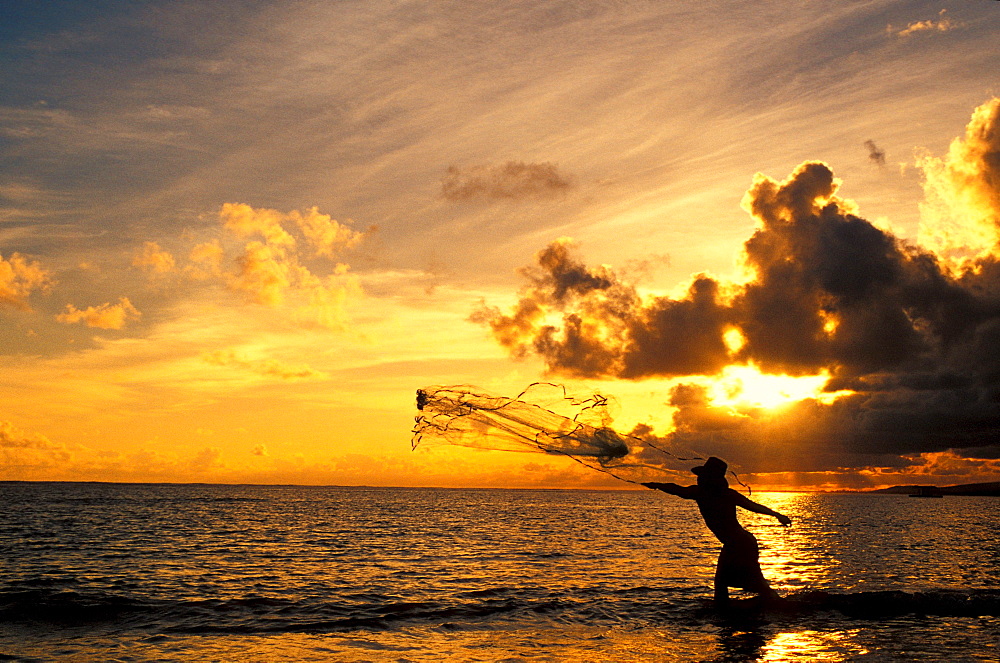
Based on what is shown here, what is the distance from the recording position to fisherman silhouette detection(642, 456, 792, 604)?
2381cm

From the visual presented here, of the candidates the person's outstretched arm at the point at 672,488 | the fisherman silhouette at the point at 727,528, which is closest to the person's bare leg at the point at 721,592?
the fisherman silhouette at the point at 727,528

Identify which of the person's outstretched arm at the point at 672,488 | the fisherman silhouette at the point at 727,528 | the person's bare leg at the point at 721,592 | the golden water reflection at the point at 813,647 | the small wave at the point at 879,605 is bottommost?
the small wave at the point at 879,605

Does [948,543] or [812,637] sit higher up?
[812,637]

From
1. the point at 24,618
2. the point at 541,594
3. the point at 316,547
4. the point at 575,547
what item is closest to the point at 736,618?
the point at 541,594

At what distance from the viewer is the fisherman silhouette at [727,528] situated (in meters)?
23.8

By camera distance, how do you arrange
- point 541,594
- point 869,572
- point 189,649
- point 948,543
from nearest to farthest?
point 189,649 < point 541,594 < point 869,572 < point 948,543

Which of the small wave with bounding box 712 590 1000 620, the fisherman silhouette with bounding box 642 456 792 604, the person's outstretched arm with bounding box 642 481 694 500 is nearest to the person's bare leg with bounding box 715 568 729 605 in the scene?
the fisherman silhouette with bounding box 642 456 792 604

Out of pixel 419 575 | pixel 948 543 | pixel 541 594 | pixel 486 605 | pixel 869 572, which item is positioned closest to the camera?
pixel 486 605

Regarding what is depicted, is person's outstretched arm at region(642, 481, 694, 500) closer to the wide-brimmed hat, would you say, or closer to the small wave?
the wide-brimmed hat

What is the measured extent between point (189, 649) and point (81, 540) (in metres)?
43.5

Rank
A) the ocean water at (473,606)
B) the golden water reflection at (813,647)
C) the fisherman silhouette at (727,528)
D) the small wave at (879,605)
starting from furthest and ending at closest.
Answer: the small wave at (879,605)
the fisherman silhouette at (727,528)
the ocean water at (473,606)
the golden water reflection at (813,647)

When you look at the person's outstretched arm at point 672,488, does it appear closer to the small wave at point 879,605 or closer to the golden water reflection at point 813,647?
the small wave at point 879,605

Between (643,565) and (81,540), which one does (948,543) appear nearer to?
(643,565)

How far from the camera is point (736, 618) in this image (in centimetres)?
2314
